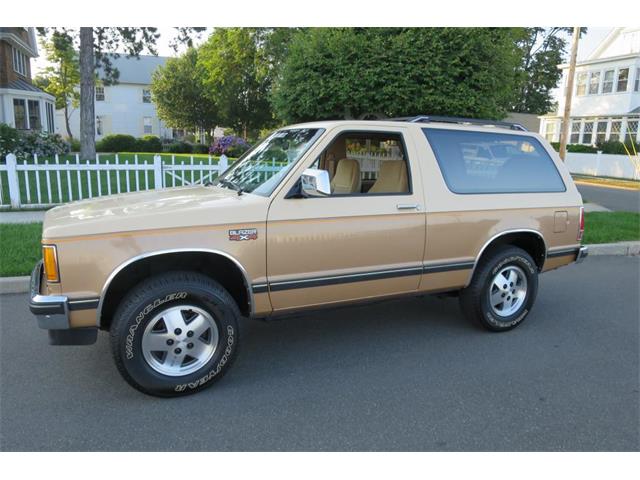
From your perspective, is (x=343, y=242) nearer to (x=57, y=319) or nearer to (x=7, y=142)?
(x=57, y=319)

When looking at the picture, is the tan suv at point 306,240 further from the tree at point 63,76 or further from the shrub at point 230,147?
the tree at point 63,76

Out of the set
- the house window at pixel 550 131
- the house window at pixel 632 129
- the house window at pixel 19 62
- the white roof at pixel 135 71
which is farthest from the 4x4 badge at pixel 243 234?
the white roof at pixel 135 71

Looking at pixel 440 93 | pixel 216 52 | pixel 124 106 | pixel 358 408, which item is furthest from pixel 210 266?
pixel 124 106

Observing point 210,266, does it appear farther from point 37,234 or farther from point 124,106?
point 124,106

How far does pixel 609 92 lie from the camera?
30.5 meters

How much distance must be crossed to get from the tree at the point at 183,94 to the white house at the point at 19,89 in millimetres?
12485

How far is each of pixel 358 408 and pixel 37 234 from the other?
616cm

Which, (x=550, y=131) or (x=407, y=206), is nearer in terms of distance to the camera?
(x=407, y=206)

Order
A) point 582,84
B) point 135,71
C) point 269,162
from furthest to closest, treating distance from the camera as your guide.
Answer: point 135,71 → point 582,84 → point 269,162

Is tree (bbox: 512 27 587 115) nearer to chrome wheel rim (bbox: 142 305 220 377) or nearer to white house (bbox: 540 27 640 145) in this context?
white house (bbox: 540 27 640 145)

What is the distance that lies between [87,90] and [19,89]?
10.6 metres

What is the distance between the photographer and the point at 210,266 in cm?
370

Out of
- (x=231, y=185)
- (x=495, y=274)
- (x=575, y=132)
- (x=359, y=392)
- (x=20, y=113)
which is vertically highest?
(x=20, y=113)

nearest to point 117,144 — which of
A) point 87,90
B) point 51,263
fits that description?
point 87,90
